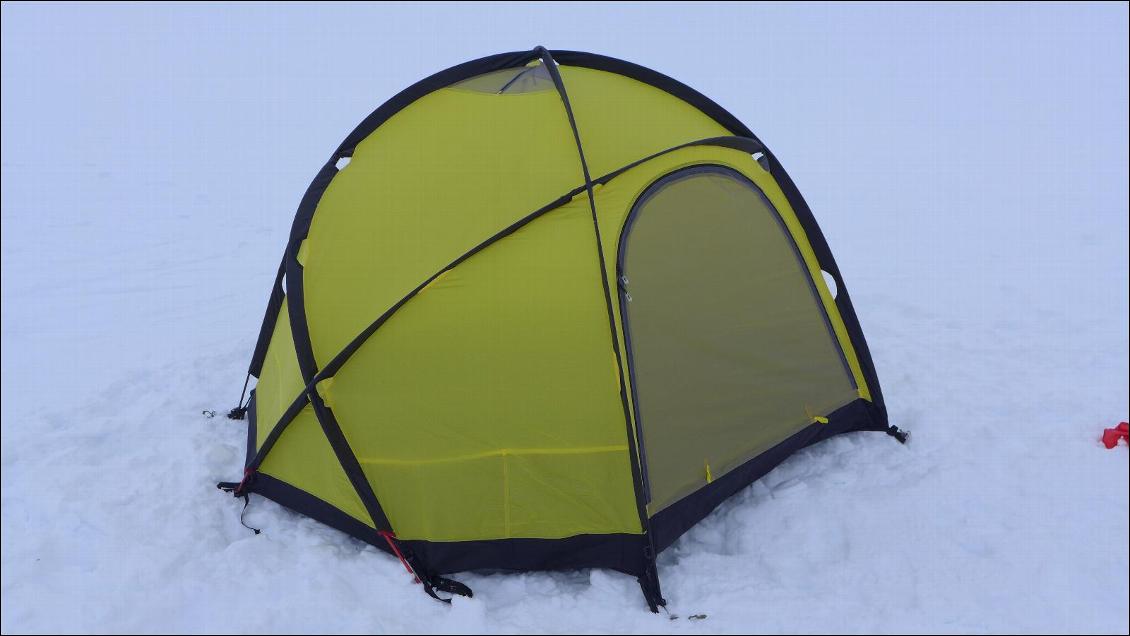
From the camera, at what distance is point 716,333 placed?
4.23 metres

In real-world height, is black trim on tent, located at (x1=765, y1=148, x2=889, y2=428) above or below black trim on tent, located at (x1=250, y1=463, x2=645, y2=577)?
above

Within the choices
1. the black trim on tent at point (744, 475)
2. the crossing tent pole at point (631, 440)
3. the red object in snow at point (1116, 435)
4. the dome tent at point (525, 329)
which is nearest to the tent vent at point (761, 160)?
the dome tent at point (525, 329)

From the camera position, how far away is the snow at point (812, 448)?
11.9 feet

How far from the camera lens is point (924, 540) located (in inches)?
155

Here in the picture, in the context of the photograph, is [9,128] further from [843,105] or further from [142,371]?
[843,105]

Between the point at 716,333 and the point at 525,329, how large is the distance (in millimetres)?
1104

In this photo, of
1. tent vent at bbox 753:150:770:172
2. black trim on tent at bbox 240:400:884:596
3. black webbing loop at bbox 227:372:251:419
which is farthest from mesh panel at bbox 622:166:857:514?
black webbing loop at bbox 227:372:251:419

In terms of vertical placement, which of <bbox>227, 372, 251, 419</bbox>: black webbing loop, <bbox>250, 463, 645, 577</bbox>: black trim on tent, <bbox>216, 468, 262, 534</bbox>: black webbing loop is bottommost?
<bbox>227, 372, 251, 419</bbox>: black webbing loop

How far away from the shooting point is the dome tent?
3762 millimetres

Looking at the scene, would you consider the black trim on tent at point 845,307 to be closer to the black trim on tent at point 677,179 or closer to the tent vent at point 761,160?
the black trim on tent at point 677,179

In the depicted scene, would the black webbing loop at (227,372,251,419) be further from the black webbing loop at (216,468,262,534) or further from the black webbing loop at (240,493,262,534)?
the black webbing loop at (240,493,262,534)

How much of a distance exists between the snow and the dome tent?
27 centimetres

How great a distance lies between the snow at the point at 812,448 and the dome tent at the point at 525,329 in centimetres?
27

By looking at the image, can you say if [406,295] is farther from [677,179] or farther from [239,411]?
[239,411]
